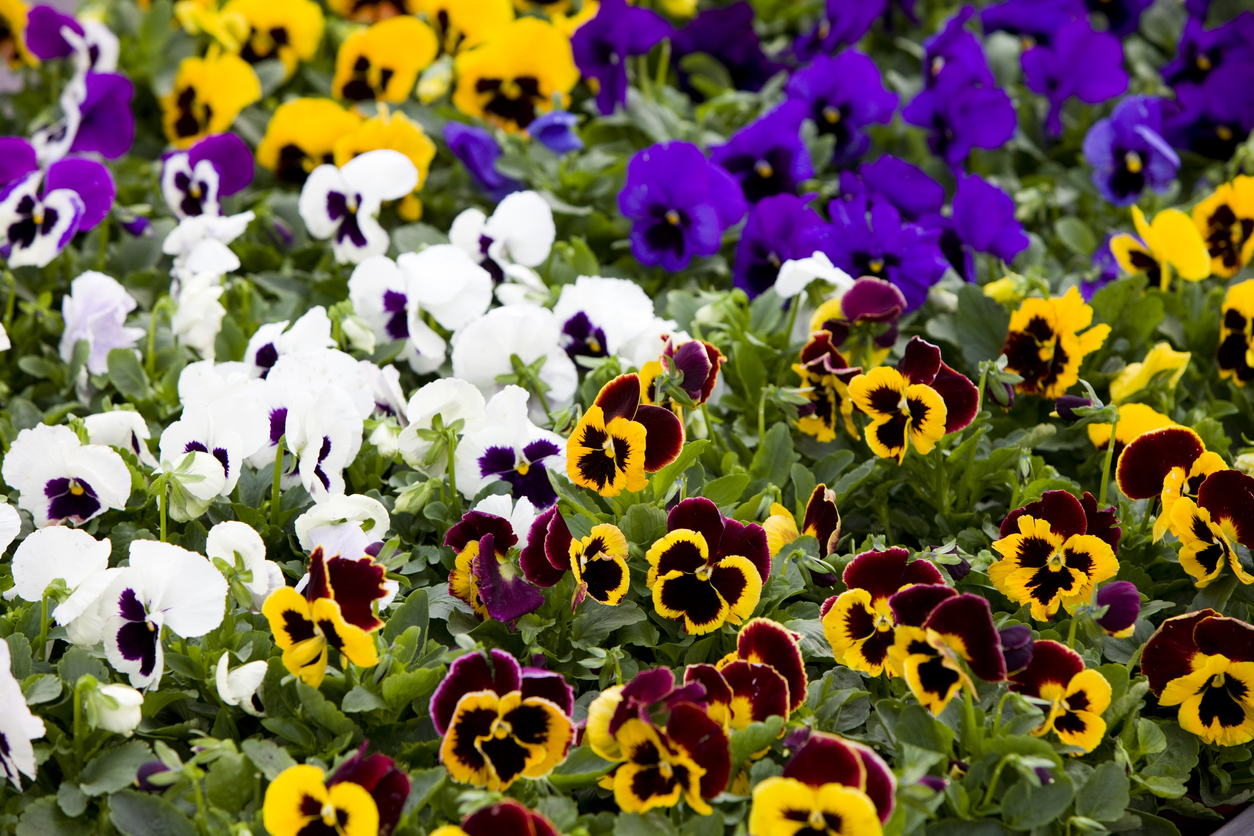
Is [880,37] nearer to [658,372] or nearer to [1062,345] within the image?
[1062,345]

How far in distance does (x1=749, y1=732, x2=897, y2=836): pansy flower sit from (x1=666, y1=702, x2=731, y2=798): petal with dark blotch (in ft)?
0.16

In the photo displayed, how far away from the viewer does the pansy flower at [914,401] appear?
1.16 meters

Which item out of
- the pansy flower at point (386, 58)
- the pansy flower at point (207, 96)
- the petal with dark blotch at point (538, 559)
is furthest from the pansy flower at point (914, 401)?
the pansy flower at point (207, 96)

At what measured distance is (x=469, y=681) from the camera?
97 cm

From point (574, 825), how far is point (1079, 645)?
55 cm

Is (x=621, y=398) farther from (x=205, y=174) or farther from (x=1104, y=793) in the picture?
(x=205, y=174)

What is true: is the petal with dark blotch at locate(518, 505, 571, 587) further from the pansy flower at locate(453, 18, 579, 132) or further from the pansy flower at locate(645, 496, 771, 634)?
the pansy flower at locate(453, 18, 579, 132)

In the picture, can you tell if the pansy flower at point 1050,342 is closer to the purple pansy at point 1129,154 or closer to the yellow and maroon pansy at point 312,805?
the purple pansy at point 1129,154

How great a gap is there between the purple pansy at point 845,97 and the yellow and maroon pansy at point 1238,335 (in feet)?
2.29

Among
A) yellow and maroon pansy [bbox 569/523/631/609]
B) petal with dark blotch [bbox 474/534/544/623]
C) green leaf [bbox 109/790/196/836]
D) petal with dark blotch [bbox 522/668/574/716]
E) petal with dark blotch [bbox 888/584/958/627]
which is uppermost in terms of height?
petal with dark blotch [bbox 888/584/958/627]

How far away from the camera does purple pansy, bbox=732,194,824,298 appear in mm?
1607

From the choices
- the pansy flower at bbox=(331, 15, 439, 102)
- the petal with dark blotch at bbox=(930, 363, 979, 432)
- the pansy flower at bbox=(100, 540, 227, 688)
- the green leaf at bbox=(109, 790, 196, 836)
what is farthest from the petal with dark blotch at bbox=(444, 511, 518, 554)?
the pansy flower at bbox=(331, 15, 439, 102)

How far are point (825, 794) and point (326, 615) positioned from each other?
0.43 meters

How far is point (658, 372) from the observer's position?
1.21m
